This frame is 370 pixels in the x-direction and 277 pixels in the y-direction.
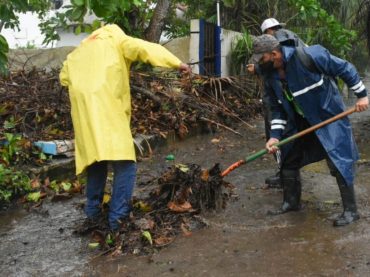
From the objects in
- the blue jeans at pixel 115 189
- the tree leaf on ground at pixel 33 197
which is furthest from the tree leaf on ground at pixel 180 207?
the tree leaf on ground at pixel 33 197

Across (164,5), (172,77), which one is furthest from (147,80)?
(164,5)

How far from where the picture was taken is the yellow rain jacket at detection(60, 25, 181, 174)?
4.07 m

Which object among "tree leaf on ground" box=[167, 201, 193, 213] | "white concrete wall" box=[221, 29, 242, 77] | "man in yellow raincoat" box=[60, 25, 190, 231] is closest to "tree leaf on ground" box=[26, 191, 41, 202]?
"man in yellow raincoat" box=[60, 25, 190, 231]

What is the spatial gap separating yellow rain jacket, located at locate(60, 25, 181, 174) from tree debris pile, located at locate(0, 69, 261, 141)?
2509 millimetres

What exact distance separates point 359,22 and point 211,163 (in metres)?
4.25

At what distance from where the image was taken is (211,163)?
Answer: 720cm

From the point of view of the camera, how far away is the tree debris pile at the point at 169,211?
4254 millimetres

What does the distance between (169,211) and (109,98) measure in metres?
1.24

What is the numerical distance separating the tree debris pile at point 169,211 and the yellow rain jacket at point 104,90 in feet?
2.04

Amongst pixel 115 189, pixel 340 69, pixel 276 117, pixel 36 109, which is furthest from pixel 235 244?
pixel 36 109

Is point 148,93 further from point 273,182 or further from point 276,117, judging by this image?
point 276,117

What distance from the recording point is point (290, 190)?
4.91 meters

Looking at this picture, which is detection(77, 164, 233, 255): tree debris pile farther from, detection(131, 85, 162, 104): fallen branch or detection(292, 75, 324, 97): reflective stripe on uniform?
detection(131, 85, 162, 104): fallen branch

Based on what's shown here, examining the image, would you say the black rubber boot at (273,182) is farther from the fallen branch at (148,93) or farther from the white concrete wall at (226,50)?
the white concrete wall at (226,50)
